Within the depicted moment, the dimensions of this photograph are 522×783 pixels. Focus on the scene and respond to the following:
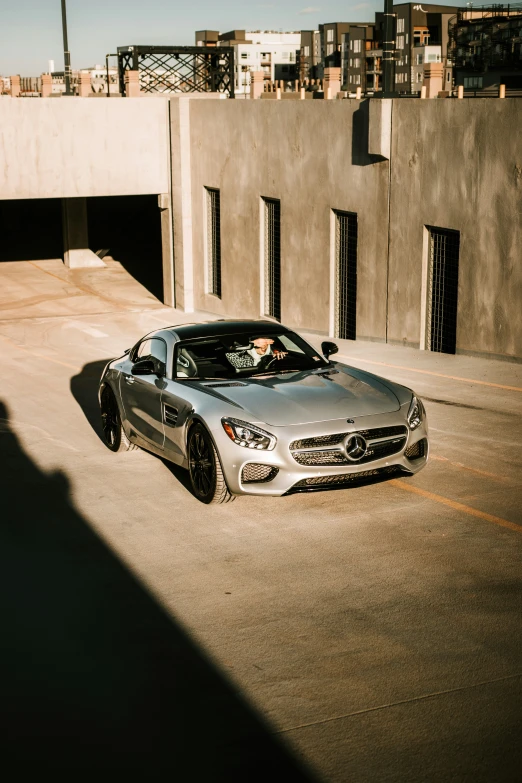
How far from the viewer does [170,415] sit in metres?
10.3

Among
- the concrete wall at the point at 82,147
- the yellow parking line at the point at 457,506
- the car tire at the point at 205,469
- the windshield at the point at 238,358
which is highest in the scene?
the concrete wall at the point at 82,147

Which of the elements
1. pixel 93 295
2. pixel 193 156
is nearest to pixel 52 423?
pixel 193 156

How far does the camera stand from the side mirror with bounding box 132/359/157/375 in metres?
10.7

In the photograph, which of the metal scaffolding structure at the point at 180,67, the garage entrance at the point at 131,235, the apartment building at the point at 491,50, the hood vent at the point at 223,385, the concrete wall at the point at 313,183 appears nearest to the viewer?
the hood vent at the point at 223,385

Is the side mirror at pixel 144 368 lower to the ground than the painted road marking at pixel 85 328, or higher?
higher

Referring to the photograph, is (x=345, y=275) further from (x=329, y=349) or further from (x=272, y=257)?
(x=329, y=349)

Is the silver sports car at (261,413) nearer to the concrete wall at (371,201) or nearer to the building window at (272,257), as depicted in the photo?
the concrete wall at (371,201)

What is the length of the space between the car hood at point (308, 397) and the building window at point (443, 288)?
9.18 meters

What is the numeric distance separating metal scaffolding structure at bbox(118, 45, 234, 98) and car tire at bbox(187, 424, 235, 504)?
23.0 meters

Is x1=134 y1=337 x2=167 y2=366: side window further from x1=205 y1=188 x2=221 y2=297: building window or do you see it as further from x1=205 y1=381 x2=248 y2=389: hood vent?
x1=205 y1=188 x2=221 y2=297: building window

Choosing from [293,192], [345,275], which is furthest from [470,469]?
[293,192]

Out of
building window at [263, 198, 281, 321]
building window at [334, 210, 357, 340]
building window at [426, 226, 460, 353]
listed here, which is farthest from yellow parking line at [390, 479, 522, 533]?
building window at [263, 198, 281, 321]

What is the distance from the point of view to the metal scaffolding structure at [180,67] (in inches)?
1223

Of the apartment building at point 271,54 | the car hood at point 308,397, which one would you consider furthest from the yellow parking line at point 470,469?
the apartment building at point 271,54
